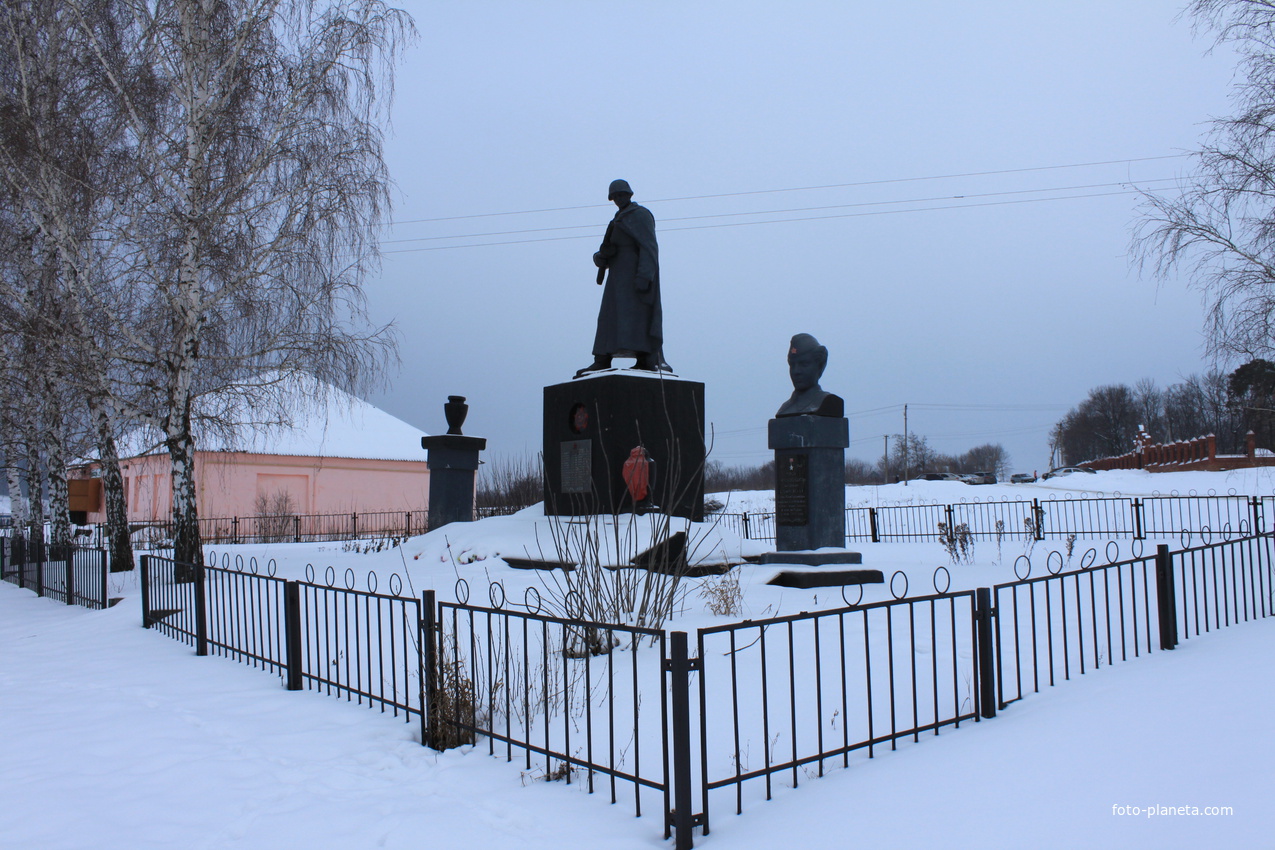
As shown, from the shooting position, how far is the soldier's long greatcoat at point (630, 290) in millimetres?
10969

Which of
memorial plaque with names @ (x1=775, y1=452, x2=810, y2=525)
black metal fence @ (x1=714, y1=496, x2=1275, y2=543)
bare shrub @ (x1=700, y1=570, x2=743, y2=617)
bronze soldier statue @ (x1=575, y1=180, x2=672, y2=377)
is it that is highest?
bronze soldier statue @ (x1=575, y1=180, x2=672, y2=377)

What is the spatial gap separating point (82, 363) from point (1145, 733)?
41.0ft

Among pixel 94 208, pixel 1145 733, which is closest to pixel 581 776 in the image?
pixel 1145 733

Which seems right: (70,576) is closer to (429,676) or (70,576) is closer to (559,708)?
(429,676)

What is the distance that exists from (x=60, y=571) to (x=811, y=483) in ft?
34.8

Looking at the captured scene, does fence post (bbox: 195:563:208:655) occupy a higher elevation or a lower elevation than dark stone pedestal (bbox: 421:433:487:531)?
lower

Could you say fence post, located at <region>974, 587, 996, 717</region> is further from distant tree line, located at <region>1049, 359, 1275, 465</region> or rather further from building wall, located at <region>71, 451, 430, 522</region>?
distant tree line, located at <region>1049, 359, 1275, 465</region>

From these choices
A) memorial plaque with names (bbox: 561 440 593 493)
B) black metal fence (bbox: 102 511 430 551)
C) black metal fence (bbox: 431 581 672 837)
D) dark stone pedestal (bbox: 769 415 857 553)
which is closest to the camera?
black metal fence (bbox: 431 581 672 837)

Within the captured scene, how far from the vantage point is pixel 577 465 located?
10.5 meters

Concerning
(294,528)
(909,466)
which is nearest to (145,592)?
(294,528)

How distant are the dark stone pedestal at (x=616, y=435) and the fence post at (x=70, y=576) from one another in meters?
6.23

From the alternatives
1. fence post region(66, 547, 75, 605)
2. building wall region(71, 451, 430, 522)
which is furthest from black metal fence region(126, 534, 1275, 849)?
building wall region(71, 451, 430, 522)

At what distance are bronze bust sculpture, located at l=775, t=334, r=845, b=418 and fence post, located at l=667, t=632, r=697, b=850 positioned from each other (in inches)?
263

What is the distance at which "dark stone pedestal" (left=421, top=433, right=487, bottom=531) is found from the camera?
1433cm
